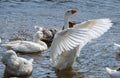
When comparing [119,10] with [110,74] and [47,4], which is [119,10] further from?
[110,74]

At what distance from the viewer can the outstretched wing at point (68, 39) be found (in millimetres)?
10242

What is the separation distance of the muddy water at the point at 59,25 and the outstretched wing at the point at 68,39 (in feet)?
2.13

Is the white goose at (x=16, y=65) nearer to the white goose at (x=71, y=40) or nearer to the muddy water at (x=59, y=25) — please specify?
the muddy water at (x=59, y=25)

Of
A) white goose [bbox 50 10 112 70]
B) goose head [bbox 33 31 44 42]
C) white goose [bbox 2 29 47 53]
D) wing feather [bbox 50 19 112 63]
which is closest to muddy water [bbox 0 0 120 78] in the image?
white goose [bbox 2 29 47 53]

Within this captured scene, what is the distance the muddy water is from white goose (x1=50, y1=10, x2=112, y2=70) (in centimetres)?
29

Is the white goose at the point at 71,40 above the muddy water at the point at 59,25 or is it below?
above

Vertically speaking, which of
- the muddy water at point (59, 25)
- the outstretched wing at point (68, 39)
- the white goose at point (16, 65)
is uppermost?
the outstretched wing at point (68, 39)

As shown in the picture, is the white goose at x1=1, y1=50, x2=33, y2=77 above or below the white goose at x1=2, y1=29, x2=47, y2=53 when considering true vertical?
above

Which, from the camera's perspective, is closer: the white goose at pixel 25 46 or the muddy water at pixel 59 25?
the muddy water at pixel 59 25

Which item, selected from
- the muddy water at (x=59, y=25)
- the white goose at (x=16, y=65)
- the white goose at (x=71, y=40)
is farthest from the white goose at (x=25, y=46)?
the white goose at (x=16, y=65)

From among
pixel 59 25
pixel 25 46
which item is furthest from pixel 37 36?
pixel 59 25

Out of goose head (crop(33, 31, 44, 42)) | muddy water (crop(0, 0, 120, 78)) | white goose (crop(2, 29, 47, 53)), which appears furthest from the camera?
goose head (crop(33, 31, 44, 42))

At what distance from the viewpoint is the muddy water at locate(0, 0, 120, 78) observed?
10922 mm

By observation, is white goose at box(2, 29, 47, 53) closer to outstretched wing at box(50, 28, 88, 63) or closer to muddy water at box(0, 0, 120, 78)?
muddy water at box(0, 0, 120, 78)
